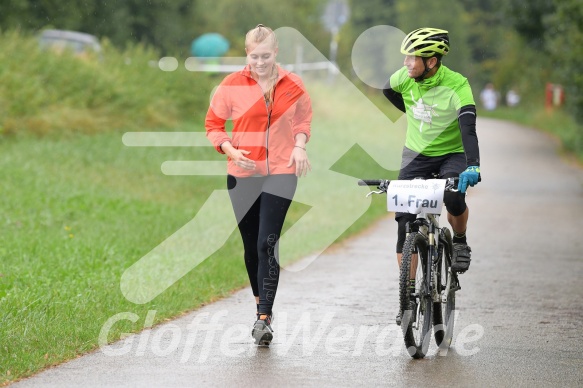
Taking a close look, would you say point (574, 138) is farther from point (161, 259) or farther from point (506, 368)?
point (506, 368)

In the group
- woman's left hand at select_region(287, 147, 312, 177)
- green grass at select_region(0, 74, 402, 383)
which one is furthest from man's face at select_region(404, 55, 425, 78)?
green grass at select_region(0, 74, 402, 383)

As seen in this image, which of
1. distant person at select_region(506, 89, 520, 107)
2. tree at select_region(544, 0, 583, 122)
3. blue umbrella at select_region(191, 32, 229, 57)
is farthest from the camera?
distant person at select_region(506, 89, 520, 107)

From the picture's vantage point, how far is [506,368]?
7.22m

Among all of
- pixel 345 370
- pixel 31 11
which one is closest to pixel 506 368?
pixel 345 370

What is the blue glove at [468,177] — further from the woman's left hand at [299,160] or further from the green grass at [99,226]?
the green grass at [99,226]

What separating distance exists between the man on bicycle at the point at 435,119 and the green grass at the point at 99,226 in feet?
7.39

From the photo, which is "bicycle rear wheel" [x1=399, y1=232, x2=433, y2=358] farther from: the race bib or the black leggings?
the black leggings

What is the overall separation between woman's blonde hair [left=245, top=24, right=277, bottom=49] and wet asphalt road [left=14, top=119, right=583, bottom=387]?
199 cm

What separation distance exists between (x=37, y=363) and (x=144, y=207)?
8300 millimetres

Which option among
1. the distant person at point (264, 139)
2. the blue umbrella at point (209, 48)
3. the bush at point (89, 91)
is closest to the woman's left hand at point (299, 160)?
the distant person at point (264, 139)

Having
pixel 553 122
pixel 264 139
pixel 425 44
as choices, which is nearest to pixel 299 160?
pixel 264 139

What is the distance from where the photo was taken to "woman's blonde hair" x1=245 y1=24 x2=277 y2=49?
757 cm

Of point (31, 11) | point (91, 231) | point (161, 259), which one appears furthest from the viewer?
point (31, 11)

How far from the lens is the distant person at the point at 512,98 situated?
217 ft
